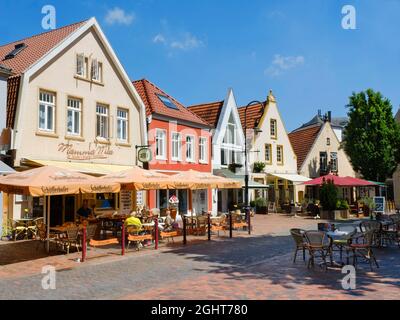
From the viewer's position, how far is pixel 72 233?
13164 mm

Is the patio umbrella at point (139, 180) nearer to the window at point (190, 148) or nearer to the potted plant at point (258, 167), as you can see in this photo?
the window at point (190, 148)

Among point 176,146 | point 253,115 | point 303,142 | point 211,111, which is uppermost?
point 253,115

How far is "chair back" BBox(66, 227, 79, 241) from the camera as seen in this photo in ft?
42.8

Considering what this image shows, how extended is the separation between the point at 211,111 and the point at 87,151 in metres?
15.7

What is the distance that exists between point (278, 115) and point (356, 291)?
32571mm

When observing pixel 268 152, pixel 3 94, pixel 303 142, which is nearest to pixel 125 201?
pixel 3 94

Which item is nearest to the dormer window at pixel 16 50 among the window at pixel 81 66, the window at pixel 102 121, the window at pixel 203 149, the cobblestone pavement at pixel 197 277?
the window at pixel 81 66

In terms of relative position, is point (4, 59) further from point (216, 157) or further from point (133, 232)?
point (216, 157)

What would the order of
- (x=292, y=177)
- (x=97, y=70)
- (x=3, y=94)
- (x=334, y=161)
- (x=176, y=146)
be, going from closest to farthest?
(x=3, y=94)
(x=97, y=70)
(x=176, y=146)
(x=292, y=177)
(x=334, y=161)

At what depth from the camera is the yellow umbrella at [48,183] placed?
1177cm

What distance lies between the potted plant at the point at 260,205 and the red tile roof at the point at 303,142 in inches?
359

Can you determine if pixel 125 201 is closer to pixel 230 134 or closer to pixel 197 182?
pixel 197 182

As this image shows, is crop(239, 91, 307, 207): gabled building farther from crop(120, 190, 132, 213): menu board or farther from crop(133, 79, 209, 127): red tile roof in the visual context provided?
crop(120, 190, 132, 213): menu board
